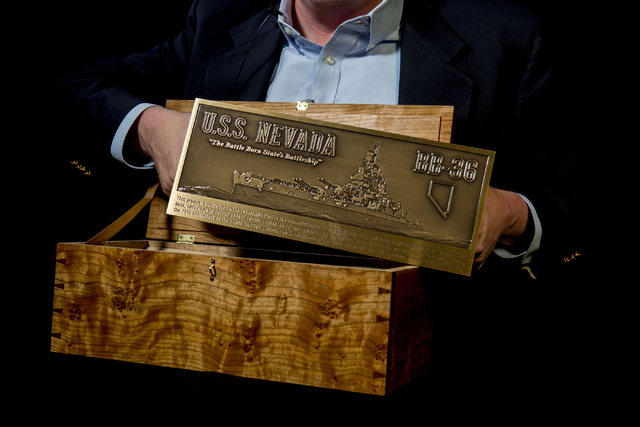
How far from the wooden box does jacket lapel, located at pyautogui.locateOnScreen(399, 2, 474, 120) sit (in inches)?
20.1

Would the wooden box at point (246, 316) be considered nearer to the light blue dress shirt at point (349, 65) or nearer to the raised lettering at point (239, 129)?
the raised lettering at point (239, 129)

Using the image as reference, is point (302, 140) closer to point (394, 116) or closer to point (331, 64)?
point (394, 116)

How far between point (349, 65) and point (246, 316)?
0.79 metres

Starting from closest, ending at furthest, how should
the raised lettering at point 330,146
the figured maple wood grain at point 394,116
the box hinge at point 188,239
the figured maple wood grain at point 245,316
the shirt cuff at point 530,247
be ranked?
1. the figured maple wood grain at point 245,316
2. the raised lettering at point 330,146
3. the figured maple wood grain at point 394,116
4. the shirt cuff at point 530,247
5. the box hinge at point 188,239

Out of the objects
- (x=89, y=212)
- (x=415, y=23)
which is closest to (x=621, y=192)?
(x=415, y=23)

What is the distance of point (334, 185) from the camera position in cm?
92

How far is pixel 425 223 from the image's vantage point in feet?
2.96

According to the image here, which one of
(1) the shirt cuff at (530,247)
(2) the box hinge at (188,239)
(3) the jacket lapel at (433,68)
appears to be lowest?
(2) the box hinge at (188,239)

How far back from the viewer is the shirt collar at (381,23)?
1281mm

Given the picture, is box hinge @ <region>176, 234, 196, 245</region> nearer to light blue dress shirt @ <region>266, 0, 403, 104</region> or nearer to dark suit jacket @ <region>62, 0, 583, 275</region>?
dark suit jacket @ <region>62, 0, 583, 275</region>

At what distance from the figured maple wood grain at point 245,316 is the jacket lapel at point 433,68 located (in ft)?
1.73

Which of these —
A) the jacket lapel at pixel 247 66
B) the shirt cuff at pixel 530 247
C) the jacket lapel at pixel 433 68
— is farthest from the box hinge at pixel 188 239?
the shirt cuff at pixel 530 247

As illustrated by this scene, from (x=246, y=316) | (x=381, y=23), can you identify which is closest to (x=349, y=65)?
(x=381, y=23)

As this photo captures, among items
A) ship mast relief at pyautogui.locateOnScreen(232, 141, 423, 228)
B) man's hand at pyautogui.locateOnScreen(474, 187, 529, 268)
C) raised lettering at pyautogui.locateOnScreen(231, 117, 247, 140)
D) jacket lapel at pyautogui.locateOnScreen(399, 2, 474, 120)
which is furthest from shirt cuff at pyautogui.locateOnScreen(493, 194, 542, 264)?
raised lettering at pyautogui.locateOnScreen(231, 117, 247, 140)
